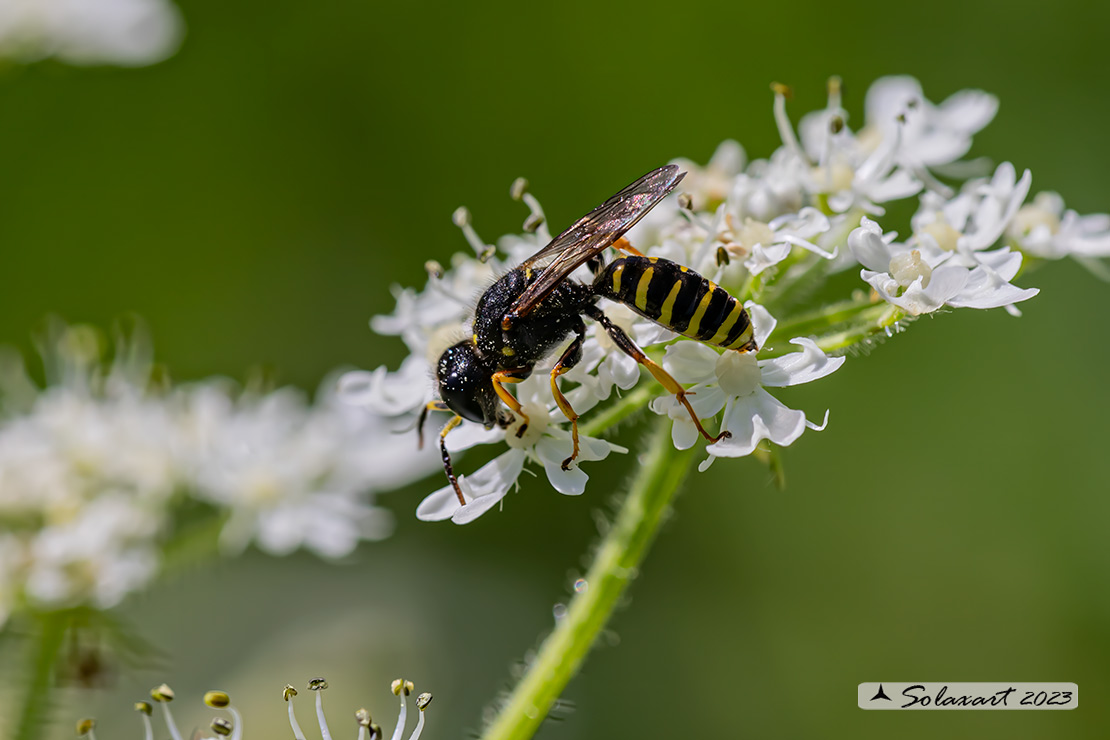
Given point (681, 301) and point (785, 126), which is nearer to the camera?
point (681, 301)

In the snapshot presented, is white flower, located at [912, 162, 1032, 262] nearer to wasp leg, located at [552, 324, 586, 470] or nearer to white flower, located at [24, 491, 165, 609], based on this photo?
wasp leg, located at [552, 324, 586, 470]

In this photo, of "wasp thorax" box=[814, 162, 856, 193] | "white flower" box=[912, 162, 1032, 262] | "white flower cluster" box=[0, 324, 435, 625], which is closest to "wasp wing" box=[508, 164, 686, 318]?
"wasp thorax" box=[814, 162, 856, 193]

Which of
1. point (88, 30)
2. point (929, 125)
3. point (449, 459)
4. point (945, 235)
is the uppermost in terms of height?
point (88, 30)

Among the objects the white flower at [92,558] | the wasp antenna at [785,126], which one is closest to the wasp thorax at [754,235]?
the wasp antenna at [785,126]

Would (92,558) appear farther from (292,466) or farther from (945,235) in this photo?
(945,235)

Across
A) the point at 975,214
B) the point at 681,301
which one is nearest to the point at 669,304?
the point at 681,301

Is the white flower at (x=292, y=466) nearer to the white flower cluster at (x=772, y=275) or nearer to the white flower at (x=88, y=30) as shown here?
the white flower cluster at (x=772, y=275)
